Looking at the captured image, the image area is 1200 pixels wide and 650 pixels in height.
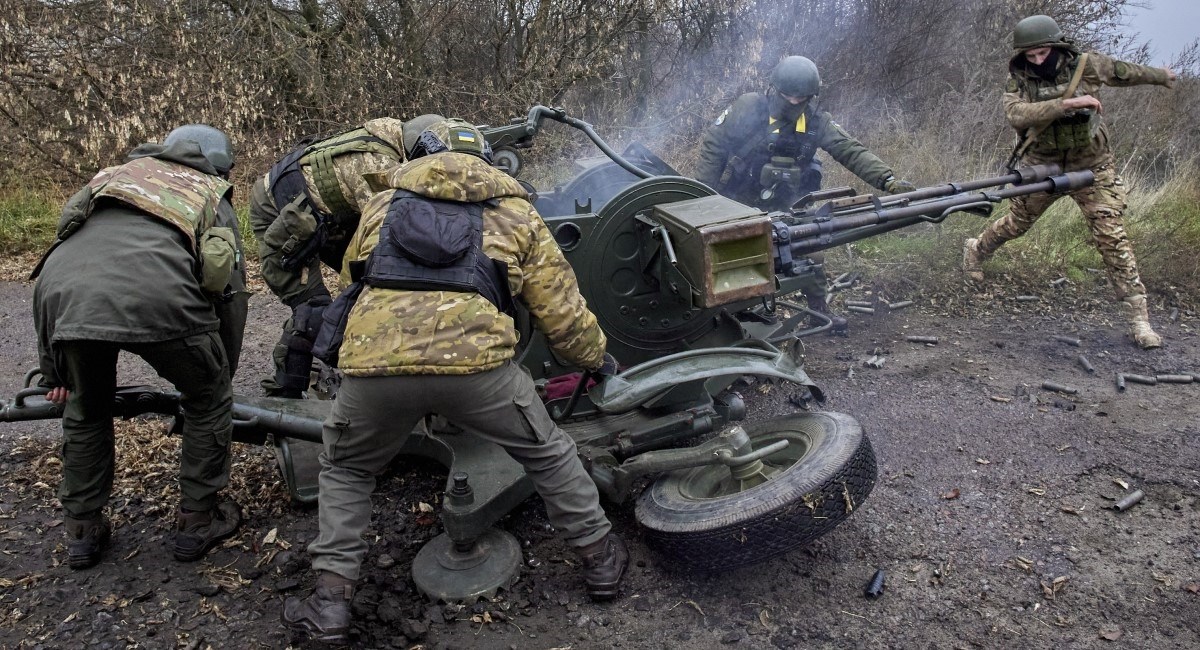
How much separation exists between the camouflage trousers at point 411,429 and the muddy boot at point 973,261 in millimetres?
4771

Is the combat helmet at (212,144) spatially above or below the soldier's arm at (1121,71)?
below

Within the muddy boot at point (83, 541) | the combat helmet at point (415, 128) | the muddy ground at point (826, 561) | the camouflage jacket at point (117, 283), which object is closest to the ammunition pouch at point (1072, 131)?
the muddy ground at point (826, 561)

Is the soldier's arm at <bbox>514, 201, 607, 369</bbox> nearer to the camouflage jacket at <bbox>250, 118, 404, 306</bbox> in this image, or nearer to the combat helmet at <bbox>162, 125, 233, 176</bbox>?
the camouflage jacket at <bbox>250, 118, 404, 306</bbox>

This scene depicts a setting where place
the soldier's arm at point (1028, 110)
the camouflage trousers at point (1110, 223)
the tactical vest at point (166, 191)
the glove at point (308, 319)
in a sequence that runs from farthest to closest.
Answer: the camouflage trousers at point (1110, 223), the soldier's arm at point (1028, 110), the glove at point (308, 319), the tactical vest at point (166, 191)

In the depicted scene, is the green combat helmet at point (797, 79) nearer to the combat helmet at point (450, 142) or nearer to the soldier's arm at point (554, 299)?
the combat helmet at point (450, 142)

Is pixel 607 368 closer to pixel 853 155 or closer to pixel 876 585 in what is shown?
pixel 876 585

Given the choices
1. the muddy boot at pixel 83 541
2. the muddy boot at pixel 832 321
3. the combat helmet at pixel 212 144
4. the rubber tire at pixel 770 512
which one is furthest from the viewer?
the muddy boot at pixel 832 321

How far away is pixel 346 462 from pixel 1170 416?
4466mm

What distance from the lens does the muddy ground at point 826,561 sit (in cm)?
299

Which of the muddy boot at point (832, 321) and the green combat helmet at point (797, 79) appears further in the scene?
the muddy boot at point (832, 321)

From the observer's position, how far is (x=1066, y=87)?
566cm

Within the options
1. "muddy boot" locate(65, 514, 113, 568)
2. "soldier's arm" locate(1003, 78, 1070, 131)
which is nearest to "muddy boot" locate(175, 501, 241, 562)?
"muddy boot" locate(65, 514, 113, 568)

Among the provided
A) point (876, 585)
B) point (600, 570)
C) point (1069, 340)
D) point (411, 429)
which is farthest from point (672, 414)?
point (1069, 340)

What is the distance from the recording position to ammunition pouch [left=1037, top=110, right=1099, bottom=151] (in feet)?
18.5
